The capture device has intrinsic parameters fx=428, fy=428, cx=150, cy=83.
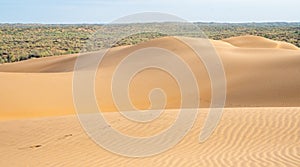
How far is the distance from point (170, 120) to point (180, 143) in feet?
5.46

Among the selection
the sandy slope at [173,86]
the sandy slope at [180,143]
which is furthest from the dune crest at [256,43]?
the sandy slope at [180,143]

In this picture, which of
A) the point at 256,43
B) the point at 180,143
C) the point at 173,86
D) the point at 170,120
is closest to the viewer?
the point at 180,143

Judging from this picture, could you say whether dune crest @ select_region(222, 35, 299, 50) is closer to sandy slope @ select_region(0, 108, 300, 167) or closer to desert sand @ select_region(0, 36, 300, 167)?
desert sand @ select_region(0, 36, 300, 167)

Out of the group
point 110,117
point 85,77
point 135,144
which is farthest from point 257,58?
point 135,144

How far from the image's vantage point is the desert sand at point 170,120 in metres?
7.84

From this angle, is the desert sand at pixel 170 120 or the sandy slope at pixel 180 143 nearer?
the sandy slope at pixel 180 143

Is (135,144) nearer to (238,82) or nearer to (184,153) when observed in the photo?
(184,153)

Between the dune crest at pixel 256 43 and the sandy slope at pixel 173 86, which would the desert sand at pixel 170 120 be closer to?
the sandy slope at pixel 173 86

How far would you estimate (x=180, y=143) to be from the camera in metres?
8.92

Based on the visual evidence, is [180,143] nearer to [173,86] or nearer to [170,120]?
[170,120]

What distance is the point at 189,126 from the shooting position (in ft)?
32.7

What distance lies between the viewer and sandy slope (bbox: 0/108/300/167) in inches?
299

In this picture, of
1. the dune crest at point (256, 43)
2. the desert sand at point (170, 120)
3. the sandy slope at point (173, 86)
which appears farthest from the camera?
the dune crest at point (256, 43)

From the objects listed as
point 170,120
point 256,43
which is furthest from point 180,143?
point 256,43
